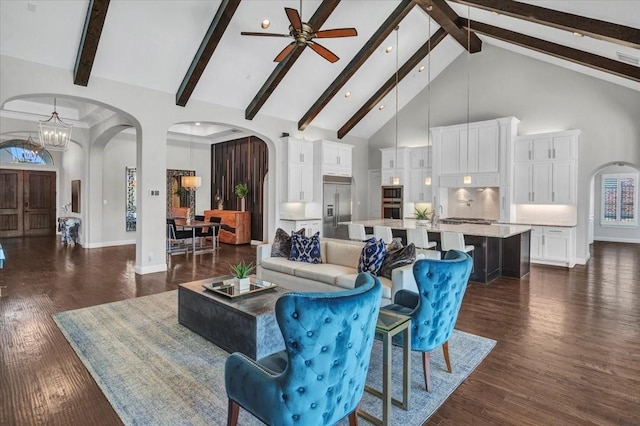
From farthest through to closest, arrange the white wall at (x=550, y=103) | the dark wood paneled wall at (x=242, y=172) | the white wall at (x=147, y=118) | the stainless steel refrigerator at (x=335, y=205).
→ 1. the dark wood paneled wall at (x=242, y=172)
2. the stainless steel refrigerator at (x=335, y=205)
3. the white wall at (x=550, y=103)
4. the white wall at (x=147, y=118)

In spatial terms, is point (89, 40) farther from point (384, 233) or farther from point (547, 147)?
point (547, 147)

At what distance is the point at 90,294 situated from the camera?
17.0ft

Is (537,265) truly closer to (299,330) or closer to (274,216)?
(274,216)

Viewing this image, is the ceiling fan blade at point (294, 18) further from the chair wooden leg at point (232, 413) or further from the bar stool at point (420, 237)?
the chair wooden leg at point (232, 413)

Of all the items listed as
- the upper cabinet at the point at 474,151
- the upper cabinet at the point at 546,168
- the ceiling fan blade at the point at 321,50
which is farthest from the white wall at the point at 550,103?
the ceiling fan blade at the point at 321,50

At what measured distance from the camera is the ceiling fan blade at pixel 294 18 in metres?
4.20

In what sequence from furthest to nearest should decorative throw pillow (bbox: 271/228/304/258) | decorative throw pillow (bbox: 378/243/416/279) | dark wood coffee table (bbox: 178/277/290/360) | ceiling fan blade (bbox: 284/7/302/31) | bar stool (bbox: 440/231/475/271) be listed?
bar stool (bbox: 440/231/475/271)
decorative throw pillow (bbox: 271/228/304/258)
ceiling fan blade (bbox: 284/7/302/31)
decorative throw pillow (bbox: 378/243/416/279)
dark wood coffee table (bbox: 178/277/290/360)

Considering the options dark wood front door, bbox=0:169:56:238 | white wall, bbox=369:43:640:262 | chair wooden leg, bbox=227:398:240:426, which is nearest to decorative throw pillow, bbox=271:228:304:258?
chair wooden leg, bbox=227:398:240:426

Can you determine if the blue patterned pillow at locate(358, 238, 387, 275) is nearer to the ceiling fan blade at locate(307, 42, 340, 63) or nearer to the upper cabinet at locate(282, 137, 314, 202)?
the ceiling fan blade at locate(307, 42, 340, 63)

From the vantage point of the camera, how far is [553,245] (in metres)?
7.30

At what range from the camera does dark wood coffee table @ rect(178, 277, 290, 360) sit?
10.1 feet

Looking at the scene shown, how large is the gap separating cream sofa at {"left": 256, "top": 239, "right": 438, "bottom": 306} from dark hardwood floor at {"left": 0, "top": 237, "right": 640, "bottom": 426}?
124 cm

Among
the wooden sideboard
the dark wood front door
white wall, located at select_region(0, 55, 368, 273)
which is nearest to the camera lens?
white wall, located at select_region(0, 55, 368, 273)

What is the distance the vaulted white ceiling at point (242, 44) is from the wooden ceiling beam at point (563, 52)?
7.2 inches
